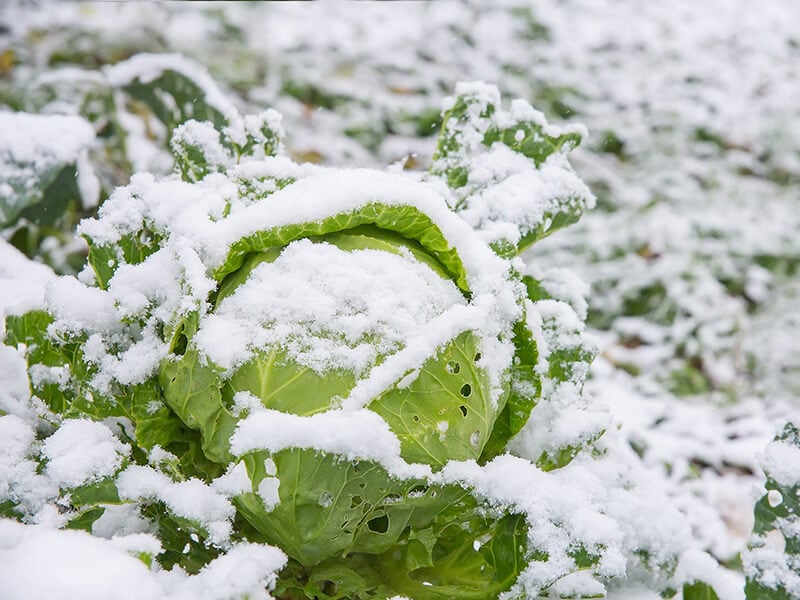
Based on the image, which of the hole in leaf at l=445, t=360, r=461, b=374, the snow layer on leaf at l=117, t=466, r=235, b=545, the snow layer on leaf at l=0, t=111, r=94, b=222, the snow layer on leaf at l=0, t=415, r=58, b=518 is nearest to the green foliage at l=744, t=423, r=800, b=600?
the hole in leaf at l=445, t=360, r=461, b=374

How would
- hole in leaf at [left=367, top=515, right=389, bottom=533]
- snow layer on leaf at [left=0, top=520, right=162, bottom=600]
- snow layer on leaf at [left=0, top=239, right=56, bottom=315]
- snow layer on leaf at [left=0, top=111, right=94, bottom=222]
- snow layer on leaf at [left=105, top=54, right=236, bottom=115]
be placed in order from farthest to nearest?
snow layer on leaf at [left=105, top=54, right=236, bottom=115], snow layer on leaf at [left=0, top=111, right=94, bottom=222], snow layer on leaf at [left=0, top=239, right=56, bottom=315], hole in leaf at [left=367, top=515, right=389, bottom=533], snow layer on leaf at [left=0, top=520, right=162, bottom=600]

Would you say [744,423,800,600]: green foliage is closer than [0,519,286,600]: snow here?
No

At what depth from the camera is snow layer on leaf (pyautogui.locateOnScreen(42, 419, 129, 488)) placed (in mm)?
408

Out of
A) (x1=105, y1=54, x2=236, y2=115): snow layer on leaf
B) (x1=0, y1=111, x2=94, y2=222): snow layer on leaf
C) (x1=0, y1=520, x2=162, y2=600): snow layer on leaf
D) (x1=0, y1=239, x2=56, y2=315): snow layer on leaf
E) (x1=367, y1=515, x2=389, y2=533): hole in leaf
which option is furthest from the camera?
(x1=105, y1=54, x2=236, y2=115): snow layer on leaf

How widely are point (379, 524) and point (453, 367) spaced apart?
0.36 feet

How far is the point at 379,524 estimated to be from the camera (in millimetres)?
449

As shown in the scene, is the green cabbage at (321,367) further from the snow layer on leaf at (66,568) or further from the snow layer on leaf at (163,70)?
the snow layer on leaf at (163,70)

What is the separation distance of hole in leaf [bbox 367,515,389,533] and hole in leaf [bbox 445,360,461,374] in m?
0.10

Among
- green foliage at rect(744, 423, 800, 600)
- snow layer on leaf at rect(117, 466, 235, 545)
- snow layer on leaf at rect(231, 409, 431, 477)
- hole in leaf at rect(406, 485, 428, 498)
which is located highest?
snow layer on leaf at rect(231, 409, 431, 477)

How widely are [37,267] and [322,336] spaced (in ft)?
1.20

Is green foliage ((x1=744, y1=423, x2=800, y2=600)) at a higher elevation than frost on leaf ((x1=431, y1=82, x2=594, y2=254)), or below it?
below

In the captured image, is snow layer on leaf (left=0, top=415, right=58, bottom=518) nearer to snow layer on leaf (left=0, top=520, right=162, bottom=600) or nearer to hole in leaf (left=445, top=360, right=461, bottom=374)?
snow layer on leaf (left=0, top=520, right=162, bottom=600)

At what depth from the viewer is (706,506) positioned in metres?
0.97

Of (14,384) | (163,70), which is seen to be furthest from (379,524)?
(163,70)
